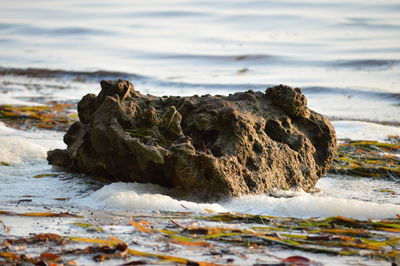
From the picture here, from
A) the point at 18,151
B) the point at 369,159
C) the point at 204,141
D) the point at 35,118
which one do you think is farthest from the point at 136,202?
the point at 35,118

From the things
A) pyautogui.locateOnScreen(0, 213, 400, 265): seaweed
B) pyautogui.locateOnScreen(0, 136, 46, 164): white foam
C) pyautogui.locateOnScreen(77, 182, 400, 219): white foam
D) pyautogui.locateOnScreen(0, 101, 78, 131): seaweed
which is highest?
pyautogui.locateOnScreen(0, 101, 78, 131): seaweed

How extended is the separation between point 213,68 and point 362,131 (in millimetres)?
8555

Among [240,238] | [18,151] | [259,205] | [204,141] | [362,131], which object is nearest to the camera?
[240,238]

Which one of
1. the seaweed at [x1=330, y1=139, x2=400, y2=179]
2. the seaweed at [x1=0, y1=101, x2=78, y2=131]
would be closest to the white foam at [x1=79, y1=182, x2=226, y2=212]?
the seaweed at [x1=330, y1=139, x2=400, y2=179]

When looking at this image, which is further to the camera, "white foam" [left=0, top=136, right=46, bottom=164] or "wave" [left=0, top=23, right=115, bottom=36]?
"wave" [left=0, top=23, right=115, bottom=36]

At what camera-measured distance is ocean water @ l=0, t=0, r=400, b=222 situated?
149 inches

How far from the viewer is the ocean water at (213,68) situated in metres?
3.79

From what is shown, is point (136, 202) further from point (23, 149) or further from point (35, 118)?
point (35, 118)

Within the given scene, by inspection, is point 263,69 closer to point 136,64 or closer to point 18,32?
point 136,64

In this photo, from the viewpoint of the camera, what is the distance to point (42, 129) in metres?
6.84

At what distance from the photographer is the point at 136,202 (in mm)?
3543

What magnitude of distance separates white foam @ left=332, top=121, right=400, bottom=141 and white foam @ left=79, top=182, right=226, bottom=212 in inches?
142

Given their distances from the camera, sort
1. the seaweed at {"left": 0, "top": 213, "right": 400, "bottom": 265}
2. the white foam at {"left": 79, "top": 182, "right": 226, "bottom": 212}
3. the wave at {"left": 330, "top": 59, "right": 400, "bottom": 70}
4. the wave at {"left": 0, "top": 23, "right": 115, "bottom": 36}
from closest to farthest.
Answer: the seaweed at {"left": 0, "top": 213, "right": 400, "bottom": 265} < the white foam at {"left": 79, "top": 182, "right": 226, "bottom": 212} < the wave at {"left": 330, "top": 59, "right": 400, "bottom": 70} < the wave at {"left": 0, "top": 23, "right": 115, "bottom": 36}

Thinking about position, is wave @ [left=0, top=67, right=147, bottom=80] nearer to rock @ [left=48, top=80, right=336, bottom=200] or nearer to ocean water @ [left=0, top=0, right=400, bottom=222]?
ocean water @ [left=0, top=0, right=400, bottom=222]
